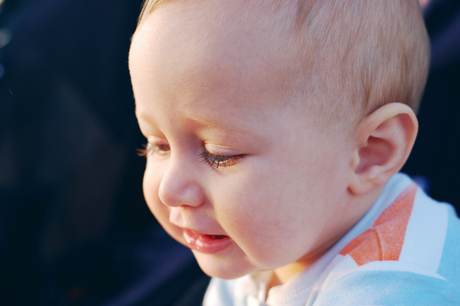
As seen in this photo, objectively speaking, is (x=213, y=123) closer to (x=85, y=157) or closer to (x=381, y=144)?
(x=381, y=144)

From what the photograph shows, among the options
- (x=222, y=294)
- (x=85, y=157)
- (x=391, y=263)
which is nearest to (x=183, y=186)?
(x=391, y=263)

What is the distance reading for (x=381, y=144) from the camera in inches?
22.6

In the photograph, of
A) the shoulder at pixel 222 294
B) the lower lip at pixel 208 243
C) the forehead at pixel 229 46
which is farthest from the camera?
the shoulder at pixel 222 294

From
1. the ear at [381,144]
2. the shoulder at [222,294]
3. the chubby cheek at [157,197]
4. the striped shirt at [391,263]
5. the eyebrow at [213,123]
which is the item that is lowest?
the shoulder at [222,294]

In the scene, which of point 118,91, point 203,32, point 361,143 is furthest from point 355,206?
point 118,91

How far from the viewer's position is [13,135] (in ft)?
2.99

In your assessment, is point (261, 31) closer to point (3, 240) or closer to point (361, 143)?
point (361, 143)

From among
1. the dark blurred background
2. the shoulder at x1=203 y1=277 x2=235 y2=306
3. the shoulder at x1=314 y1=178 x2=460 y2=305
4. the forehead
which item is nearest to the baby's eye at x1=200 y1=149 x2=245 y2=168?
the forehead

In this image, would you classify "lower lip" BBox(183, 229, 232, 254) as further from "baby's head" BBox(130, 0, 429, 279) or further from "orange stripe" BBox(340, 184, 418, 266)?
"orange stripe" BBox(340, 184, 418, 266)

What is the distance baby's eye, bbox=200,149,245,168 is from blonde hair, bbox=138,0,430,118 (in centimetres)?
15

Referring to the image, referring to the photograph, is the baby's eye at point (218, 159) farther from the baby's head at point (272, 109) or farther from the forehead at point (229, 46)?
the forehead at point (229, 46)

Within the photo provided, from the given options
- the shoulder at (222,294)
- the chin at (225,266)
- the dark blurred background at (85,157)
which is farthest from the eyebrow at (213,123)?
the dark blurred background at (85,157)

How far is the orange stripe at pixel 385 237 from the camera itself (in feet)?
1.75

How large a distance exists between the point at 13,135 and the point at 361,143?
82 cm
